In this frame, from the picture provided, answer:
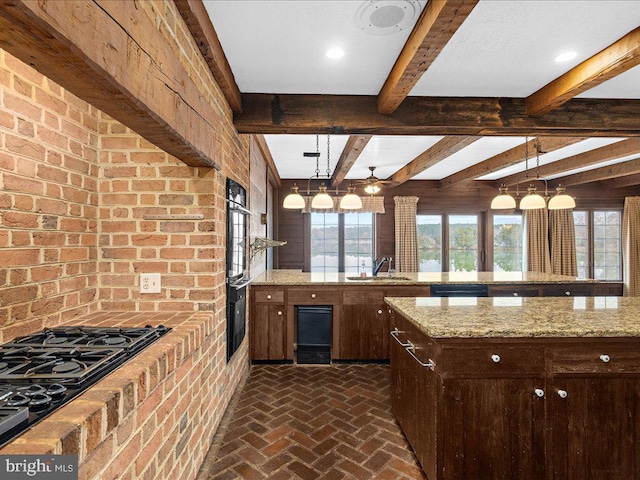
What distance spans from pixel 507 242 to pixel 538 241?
0.55 meters

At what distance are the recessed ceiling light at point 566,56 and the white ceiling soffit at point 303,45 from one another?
1079 mm

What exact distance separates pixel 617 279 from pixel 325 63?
805cm

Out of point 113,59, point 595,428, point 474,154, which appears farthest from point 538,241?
point 113,59

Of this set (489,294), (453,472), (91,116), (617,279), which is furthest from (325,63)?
(617,279)

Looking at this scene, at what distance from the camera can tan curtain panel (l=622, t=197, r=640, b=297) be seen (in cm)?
661

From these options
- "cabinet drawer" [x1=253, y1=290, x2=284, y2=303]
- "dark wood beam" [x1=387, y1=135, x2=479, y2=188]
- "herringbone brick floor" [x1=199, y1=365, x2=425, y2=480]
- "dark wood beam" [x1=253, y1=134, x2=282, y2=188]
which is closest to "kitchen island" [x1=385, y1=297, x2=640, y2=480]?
"herringbone brick floor" [x1=199, y1=365, x2=425, y2=480]

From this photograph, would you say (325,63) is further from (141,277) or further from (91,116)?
(141,277)

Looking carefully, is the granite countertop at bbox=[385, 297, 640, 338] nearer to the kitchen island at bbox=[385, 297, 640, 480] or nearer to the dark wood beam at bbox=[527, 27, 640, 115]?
the kitchen island at bbox=[385, 297, 640, 480]

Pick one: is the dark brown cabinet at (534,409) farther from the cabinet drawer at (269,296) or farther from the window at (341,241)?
the window at (341,241)

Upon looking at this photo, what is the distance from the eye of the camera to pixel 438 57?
218 cm

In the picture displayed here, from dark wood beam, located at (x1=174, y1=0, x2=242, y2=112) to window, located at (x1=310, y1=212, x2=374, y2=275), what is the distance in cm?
451

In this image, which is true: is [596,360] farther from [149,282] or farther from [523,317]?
[149,282]

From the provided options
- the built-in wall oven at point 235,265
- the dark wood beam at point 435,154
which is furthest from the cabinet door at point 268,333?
the dark wood beam at point 435,154

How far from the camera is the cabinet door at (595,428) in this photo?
5.61 feet
